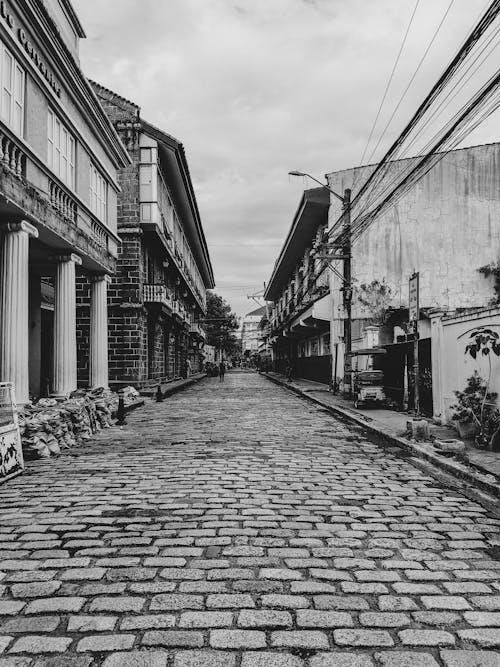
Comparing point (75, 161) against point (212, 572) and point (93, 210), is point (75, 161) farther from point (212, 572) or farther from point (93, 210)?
point (212, 572)

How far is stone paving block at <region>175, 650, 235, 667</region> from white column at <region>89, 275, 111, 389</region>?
13952 mm

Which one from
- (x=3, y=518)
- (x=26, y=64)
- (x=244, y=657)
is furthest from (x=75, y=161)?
(x=244, y=657)

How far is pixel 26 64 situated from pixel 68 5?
16.0 ft

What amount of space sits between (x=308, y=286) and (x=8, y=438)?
2477 cm

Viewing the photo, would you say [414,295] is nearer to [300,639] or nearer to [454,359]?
[454,359]

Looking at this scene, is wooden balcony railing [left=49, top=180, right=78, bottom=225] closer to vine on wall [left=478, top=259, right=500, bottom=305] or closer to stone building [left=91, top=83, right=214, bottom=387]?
stone building [left=91, top=83, right=214, bottom=387]

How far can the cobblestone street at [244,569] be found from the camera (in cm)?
267

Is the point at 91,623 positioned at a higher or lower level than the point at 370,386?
lower

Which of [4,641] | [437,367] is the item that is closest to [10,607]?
[4,641]

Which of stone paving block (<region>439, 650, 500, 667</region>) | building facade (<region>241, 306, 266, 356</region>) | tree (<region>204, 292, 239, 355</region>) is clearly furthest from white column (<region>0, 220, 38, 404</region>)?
building facade (<region>241, 306, 266, 356</region>)

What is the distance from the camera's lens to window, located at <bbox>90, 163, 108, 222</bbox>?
15211 millimetres

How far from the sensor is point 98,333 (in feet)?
52.5

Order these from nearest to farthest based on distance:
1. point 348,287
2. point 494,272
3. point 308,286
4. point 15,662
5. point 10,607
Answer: point 15,662 → point 10,607 → point 348,287 → point 494,272 → point 308,286

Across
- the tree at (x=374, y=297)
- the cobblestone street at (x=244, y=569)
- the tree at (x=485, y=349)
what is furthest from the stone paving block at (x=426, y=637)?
the tree at (x=374, y=297)
